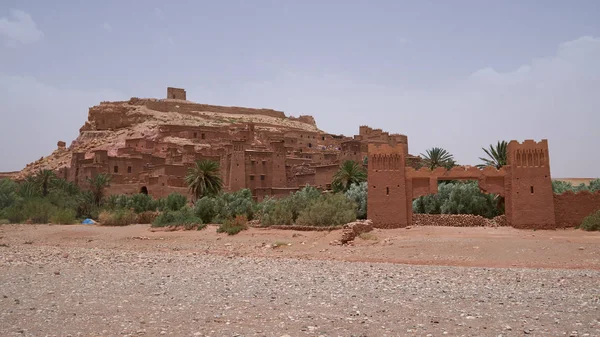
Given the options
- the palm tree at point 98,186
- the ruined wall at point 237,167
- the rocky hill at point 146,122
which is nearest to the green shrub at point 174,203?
the ruined wall at point 237,167

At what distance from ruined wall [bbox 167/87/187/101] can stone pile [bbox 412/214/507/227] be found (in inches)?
2674

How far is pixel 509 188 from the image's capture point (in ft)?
81.0

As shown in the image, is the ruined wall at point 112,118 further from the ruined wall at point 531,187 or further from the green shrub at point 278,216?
the ruined wall at point 531,187

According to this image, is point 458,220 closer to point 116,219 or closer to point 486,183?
point 486,183

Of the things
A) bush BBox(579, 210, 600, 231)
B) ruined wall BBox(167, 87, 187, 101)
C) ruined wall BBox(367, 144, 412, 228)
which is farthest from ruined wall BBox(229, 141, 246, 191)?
ruined wall BBox(167, 87, 187, 101)

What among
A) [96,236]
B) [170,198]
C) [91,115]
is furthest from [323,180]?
[91,115]

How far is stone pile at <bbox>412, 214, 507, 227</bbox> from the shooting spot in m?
25.9

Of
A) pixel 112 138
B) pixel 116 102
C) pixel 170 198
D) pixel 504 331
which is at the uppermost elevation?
pixel 116 102

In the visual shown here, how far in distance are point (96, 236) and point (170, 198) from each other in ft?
38.0

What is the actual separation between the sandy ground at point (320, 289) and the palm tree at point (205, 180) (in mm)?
18065

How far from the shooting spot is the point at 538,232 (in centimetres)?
2294

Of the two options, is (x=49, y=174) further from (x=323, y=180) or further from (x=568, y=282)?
(x=568, y=282)

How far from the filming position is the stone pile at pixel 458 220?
25.9 m

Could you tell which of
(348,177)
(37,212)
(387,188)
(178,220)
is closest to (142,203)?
(37,212)
